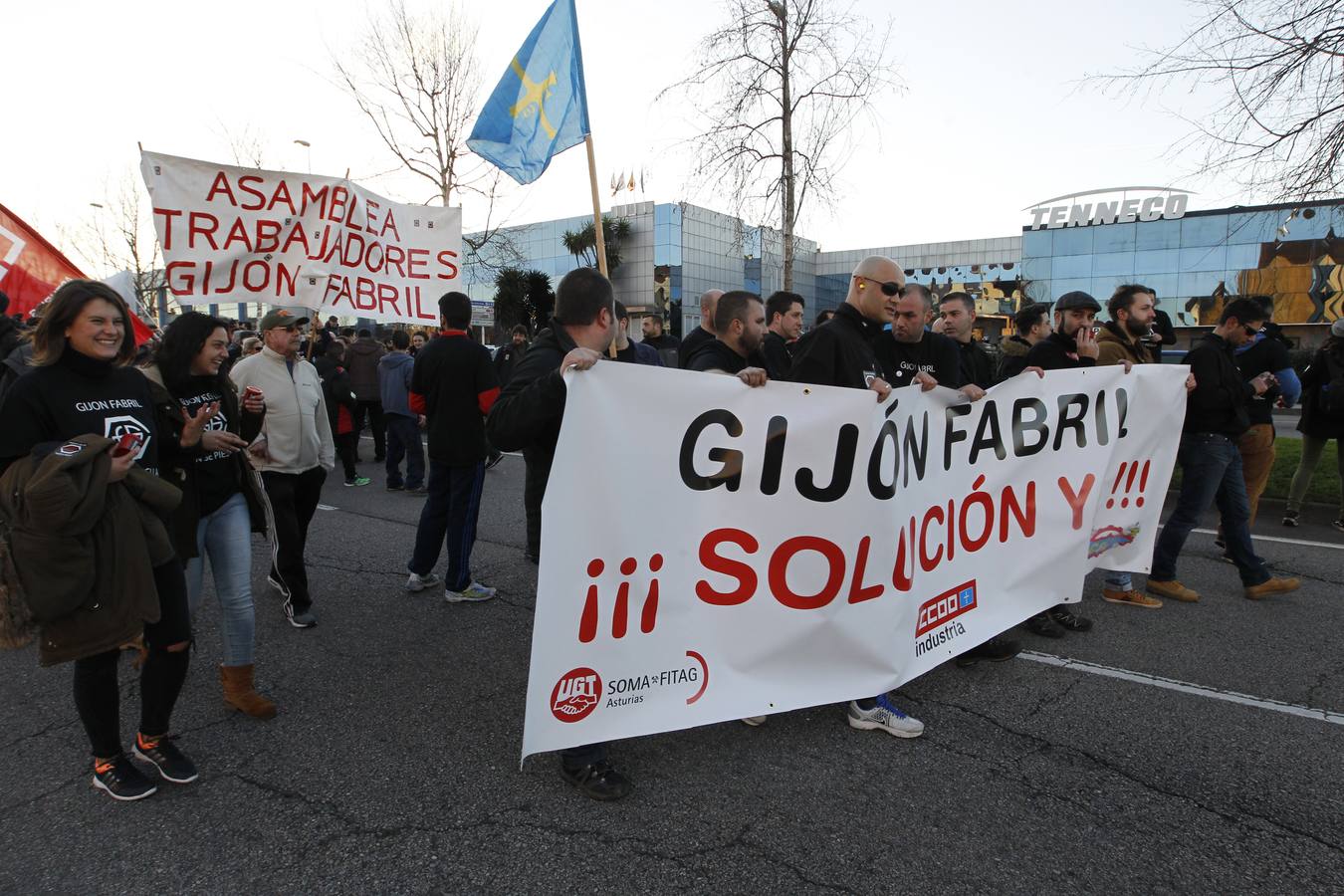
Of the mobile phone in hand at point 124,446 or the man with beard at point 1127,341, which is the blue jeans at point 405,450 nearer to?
the mobile phone in hand at point 124,446

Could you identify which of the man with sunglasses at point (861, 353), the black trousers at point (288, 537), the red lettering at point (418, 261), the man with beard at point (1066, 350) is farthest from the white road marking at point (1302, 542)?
the black trousers at point (288, 537)

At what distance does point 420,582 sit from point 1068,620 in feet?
13.8

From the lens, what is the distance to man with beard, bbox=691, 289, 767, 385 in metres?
3.91

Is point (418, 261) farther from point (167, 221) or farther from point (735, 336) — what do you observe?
point (735, 336)

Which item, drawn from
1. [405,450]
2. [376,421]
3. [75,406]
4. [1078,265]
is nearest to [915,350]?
[75,406]

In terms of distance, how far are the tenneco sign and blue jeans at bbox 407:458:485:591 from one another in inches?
2102

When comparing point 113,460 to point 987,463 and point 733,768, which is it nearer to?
point 733,768

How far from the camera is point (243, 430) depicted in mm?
3914

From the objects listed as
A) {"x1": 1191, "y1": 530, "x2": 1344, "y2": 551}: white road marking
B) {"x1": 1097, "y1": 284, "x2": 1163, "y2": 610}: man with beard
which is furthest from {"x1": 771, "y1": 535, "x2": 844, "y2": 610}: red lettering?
{"x1": 1191, "y1": 530, "x2": 1344, "y2": 551}: white road marking

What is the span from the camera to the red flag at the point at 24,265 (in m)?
5.12

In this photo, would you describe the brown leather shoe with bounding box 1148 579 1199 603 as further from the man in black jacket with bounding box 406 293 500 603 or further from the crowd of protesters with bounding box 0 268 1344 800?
the man in black jacket with bounding box 406 293 500 603

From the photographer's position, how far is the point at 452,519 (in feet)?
16.6

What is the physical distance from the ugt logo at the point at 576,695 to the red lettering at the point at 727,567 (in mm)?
Answer: 515

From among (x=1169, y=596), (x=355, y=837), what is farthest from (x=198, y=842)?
(x=1169, y=596)
